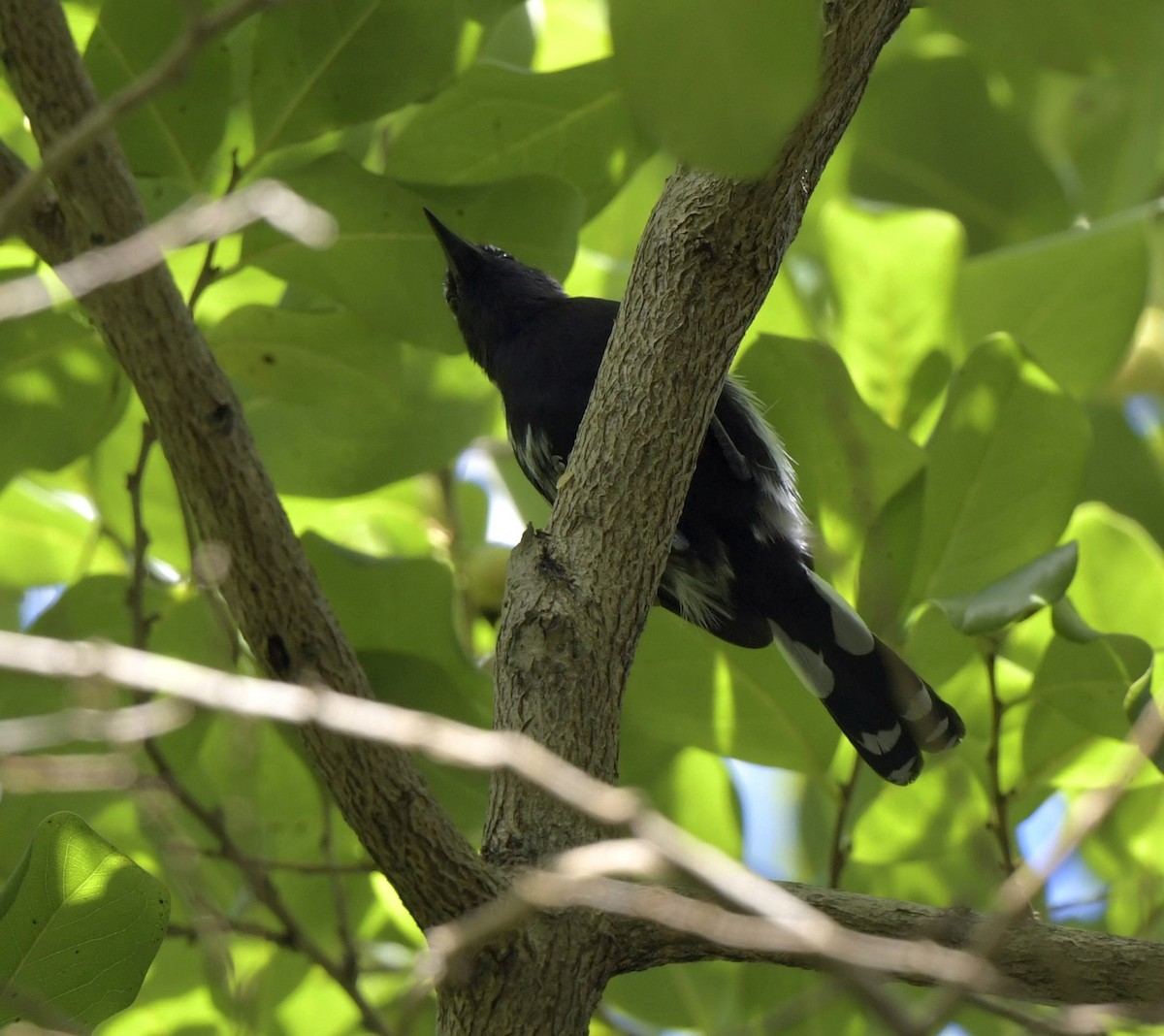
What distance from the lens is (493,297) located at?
4.14m

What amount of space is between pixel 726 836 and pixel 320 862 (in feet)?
2.95

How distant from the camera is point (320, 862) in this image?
9.81 feet

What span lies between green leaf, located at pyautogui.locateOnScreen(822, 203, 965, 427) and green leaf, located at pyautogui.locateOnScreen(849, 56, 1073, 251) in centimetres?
82


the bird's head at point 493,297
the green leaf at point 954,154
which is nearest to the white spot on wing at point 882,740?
the green leaf at point 954,154

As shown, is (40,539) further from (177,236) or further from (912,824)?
(912,824)

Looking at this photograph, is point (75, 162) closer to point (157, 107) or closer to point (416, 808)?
point (157, 107)

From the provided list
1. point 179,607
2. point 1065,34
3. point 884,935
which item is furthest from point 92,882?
point 1065,34

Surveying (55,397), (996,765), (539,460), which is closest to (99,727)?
(55,397)

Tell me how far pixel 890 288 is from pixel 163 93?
1.56m

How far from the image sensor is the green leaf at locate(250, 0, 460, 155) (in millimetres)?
2676

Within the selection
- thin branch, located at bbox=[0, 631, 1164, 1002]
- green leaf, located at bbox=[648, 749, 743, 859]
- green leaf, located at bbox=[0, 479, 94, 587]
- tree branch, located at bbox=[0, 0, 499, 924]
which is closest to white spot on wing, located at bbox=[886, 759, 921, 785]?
green leaf, located at bbox=[648, 749, 743, 859]

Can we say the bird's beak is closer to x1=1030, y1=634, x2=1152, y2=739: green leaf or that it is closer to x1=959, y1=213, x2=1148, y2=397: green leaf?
x1=959, y1=213, x2=1148, y2=397: green leaf

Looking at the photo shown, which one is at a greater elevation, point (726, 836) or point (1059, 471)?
point (1059, 471)

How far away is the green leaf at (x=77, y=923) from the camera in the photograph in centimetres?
198
